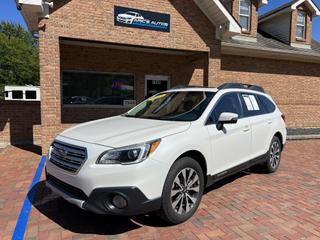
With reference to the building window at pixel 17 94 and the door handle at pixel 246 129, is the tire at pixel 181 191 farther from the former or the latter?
the building window at pixel 17 94

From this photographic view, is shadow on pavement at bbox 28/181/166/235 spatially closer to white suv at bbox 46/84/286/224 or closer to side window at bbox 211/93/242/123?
white suv at bbox 46/84/286/224

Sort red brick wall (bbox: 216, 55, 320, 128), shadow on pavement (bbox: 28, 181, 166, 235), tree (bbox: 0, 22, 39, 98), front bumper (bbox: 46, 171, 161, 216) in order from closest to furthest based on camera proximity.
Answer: front bumper (bbox: 46, 171, 161, 216) → shadow on pavement (bbox: 28, 181, 166, 235) → red brick wall (bbox: 216, 55, 320, 128) → tree (bbox: 0, 22, 39, 98)

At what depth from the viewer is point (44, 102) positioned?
24.4ft

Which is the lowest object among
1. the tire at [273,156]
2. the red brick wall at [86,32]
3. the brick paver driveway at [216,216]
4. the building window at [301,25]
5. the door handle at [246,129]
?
the brick paver driveway at [216,216]

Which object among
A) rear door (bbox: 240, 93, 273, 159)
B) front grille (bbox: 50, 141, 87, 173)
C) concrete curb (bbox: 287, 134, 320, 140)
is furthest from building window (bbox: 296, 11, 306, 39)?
front grille (bbox: 50, 141, 87, 173)

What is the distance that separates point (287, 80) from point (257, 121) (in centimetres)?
1028

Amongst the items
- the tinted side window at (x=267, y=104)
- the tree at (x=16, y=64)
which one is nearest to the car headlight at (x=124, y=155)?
the tinted side window at (x=267, y=104)

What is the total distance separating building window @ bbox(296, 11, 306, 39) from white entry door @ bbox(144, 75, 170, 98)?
8.33 m

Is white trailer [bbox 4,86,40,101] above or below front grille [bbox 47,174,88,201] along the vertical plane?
above

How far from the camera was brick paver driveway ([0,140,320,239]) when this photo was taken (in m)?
3.42

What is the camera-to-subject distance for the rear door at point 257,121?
515cm

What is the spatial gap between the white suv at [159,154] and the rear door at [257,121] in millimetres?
41

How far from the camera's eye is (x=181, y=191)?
3613 millimetres

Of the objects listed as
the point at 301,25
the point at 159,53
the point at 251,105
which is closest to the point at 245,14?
the point at 301,25
